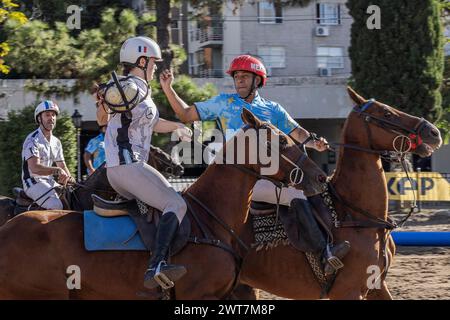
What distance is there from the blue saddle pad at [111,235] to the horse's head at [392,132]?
2.52 meters

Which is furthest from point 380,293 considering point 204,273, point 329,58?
point 329,58

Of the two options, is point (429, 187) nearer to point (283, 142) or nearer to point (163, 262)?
point (283, 142)

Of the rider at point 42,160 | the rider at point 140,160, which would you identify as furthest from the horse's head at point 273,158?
the rider at point 42,160

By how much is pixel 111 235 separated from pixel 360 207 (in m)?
2.53

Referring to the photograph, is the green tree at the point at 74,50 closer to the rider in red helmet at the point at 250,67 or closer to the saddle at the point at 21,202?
the saddle at the point at 21,202

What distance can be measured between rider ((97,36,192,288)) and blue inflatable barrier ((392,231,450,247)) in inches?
306

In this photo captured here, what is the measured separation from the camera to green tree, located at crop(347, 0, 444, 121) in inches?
909

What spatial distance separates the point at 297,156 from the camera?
22.6 feet

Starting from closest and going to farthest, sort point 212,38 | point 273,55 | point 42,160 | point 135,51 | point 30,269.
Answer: point 30,269 < point 135,51 < point 42,160 < point 273,55 < point 212,38

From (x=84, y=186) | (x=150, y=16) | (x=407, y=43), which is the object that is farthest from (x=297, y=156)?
(x=407, y=43)

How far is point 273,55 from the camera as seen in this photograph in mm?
37688

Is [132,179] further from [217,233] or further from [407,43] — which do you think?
[407,43]

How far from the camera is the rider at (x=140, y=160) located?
6523 mm

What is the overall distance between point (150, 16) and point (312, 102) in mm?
15810
